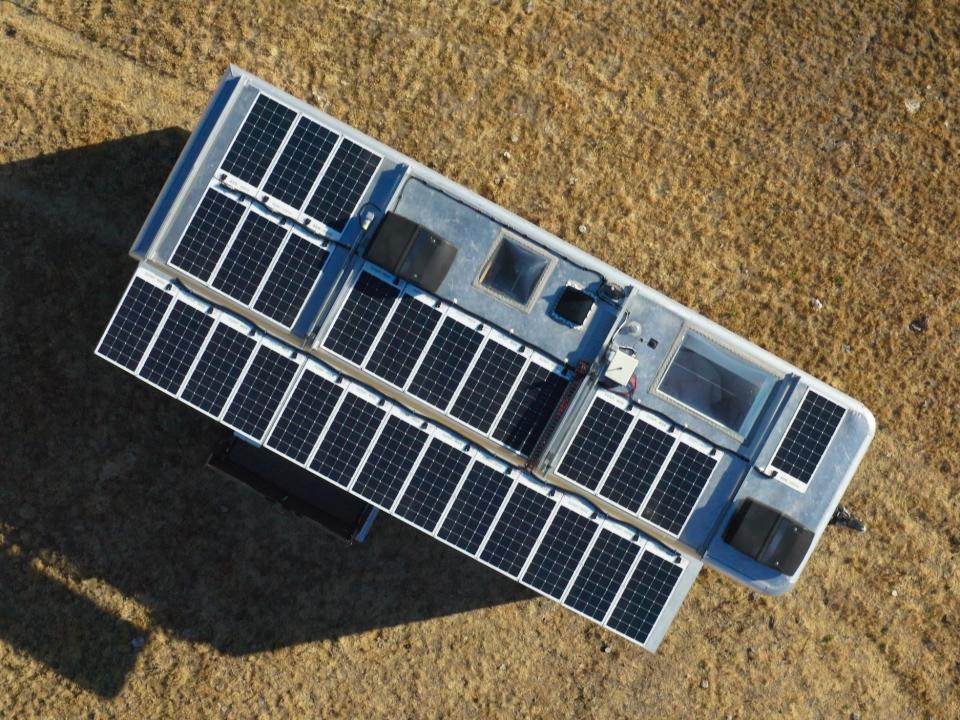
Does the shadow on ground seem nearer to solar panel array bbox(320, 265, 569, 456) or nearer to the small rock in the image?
solar panel array bbox(320, 265, 569, 456)

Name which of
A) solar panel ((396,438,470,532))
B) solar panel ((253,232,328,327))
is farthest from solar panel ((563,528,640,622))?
solar panel ((253,232,328,327))

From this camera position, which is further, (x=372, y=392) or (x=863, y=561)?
(x=863, y=561)

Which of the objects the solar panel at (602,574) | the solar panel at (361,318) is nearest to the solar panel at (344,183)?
the solar panel at (361,318)

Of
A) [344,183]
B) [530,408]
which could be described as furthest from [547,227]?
[344,183]

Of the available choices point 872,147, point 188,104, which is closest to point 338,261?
point 188,104

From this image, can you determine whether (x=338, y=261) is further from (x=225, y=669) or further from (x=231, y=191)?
(x=225, y=669)

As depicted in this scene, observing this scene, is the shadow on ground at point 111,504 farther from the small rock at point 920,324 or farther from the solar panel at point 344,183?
the small rock at point 920,324
